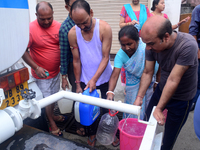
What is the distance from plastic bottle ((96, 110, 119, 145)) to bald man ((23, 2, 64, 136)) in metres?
0.73

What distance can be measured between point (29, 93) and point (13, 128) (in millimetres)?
236

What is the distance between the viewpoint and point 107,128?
2.07m

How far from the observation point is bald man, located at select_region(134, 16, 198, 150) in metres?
1.38

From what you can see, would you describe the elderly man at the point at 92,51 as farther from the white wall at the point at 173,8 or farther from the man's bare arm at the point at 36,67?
the white wall at the point at 173,8

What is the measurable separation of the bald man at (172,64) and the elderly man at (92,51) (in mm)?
540

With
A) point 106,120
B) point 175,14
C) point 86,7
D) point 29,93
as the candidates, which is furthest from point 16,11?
point 175,14

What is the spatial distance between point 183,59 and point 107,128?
1.22 m

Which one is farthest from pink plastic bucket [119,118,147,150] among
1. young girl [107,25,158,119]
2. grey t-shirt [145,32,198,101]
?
grey t-shirt [145,32,198,101]

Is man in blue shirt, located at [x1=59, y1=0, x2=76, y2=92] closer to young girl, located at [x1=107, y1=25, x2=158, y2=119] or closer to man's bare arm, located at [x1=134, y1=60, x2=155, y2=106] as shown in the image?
young girl, located at [x1=107, y1=25, x2=158, y2=119]

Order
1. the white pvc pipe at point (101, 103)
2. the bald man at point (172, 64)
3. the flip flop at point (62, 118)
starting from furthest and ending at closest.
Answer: the flip flop at point (62, 118), the bald man at point (172, 64), the white pvc pipe at point (101, 103)

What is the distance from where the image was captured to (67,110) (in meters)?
3.01

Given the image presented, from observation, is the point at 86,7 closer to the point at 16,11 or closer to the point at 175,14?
the point at 16,11

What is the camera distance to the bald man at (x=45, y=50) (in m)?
2.12

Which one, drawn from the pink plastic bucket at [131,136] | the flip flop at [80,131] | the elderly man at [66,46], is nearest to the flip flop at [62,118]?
the flip flop at [80,131]
